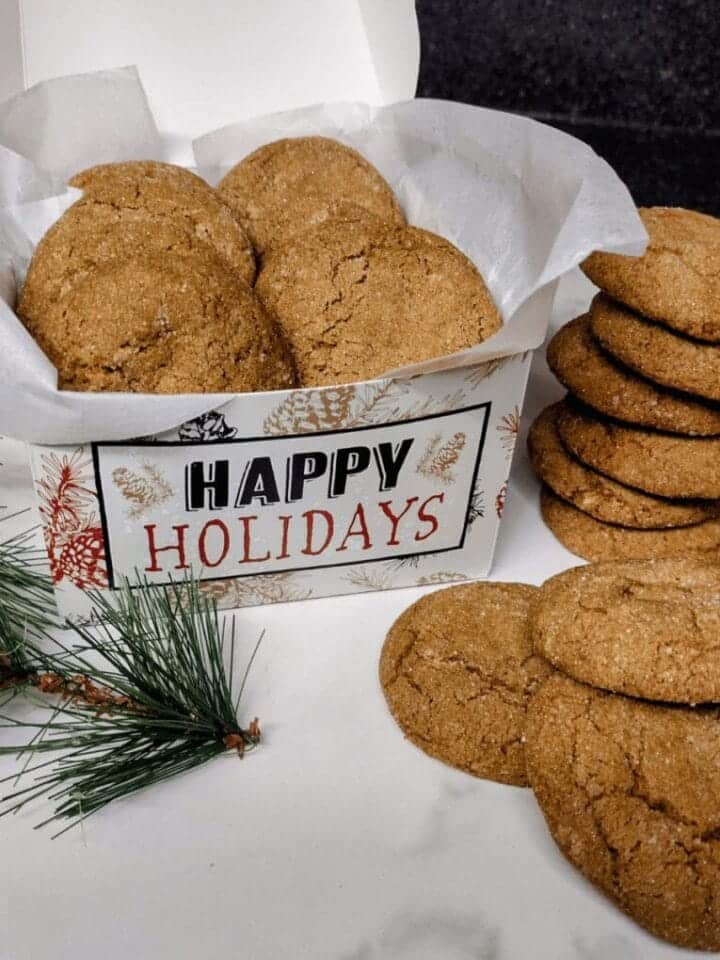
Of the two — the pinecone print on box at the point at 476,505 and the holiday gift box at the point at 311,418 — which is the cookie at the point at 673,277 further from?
the pinecone print on box at the point at 476,505

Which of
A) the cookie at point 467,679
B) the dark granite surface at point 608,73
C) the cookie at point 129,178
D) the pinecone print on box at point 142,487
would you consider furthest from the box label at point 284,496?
the dark granite surface at point 608,73

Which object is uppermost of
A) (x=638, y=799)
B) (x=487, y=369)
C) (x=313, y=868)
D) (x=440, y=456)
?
(x=487, y=369)

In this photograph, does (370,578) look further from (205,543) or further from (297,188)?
(297,188)

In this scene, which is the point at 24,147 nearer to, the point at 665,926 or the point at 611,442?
the point at 611,442

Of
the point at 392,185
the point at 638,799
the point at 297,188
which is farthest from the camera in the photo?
the point at 392,185

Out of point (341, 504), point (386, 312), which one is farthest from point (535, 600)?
point (386, 312)

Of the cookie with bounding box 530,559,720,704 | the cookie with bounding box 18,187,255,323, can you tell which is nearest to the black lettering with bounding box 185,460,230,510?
the cookie with bounding box 18,187,255,323

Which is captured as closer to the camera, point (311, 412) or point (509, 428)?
point (311, 412)

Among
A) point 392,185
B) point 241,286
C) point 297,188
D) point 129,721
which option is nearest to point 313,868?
point 129,721
